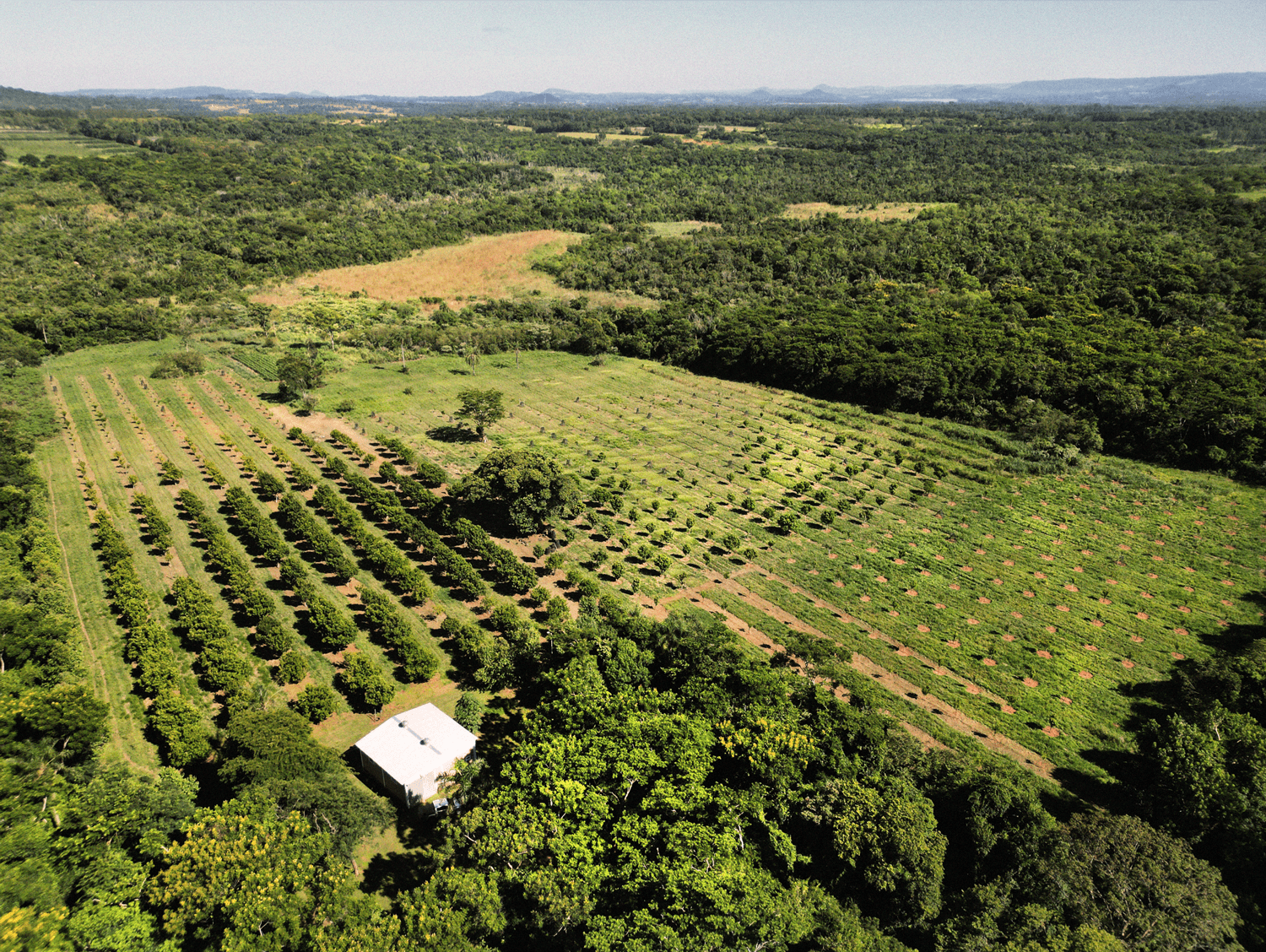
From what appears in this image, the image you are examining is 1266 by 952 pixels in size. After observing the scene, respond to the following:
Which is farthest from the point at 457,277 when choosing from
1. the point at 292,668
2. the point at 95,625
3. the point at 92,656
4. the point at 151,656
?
the point at 292,668

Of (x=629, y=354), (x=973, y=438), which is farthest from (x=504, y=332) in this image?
(x=973, y=438)

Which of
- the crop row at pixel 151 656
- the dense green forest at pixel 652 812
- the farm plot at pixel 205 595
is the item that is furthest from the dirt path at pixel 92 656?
the crop row at pixel 151 656

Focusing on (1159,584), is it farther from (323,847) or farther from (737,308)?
(737,308)

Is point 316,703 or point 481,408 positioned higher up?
point 481,408

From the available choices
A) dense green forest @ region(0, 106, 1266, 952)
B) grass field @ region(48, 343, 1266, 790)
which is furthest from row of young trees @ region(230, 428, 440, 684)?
dense green forest @ region(0, 106, 1266, 952)

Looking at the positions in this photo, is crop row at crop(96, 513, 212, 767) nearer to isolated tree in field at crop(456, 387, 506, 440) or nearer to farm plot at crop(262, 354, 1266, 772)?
farm plot at crop(262, 354, 1266, 772)

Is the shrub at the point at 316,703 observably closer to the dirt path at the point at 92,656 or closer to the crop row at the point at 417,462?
the dirt path at the point at 92,656

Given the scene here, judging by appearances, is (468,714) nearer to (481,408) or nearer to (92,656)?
(92,656)
